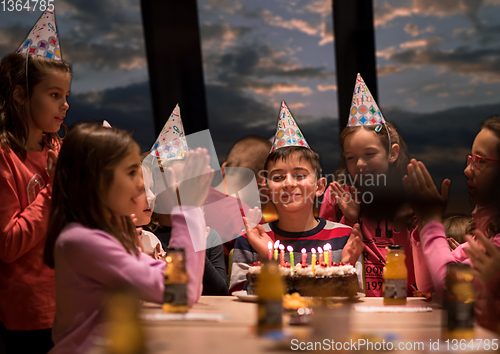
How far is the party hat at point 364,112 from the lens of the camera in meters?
2.89

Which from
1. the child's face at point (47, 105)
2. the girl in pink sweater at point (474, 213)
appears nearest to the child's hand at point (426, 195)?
the girl in pink sweater at point (474, 213)

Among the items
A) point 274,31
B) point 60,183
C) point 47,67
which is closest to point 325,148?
point 274,31

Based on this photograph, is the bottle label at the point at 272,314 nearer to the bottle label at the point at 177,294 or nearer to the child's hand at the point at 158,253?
the bottle label at the point at 177,294

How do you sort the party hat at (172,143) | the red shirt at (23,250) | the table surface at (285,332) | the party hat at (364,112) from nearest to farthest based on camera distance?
the table surface at (285,332) → the red shirt at (23,250) → the party hat at (364,112) → the party hat at (172,143)

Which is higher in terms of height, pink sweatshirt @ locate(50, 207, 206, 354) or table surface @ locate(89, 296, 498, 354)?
pink sweatshirt @ locate(50, 207, 206, 354)

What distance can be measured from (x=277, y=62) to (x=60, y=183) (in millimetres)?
4367

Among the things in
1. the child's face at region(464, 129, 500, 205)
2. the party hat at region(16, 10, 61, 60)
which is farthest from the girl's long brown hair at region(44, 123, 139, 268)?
the child's face at region(464, 129, 500, 205)

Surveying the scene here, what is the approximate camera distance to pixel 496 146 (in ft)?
6.12

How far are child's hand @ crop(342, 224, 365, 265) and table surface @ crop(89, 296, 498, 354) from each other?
2.11 feet

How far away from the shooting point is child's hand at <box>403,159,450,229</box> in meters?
1.65

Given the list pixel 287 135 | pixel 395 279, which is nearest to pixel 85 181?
pixel 395 279

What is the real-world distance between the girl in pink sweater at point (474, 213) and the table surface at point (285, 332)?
0.19 m

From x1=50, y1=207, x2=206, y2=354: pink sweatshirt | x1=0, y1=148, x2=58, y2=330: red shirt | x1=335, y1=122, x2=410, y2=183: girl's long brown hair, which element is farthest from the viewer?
x1=335, y1=122, x2=410, y2=183: girl's long brown hair

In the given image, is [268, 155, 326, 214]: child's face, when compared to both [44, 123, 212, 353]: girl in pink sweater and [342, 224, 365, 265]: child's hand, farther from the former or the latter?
[44, 123, 212, 353]: girl in pink sweater
